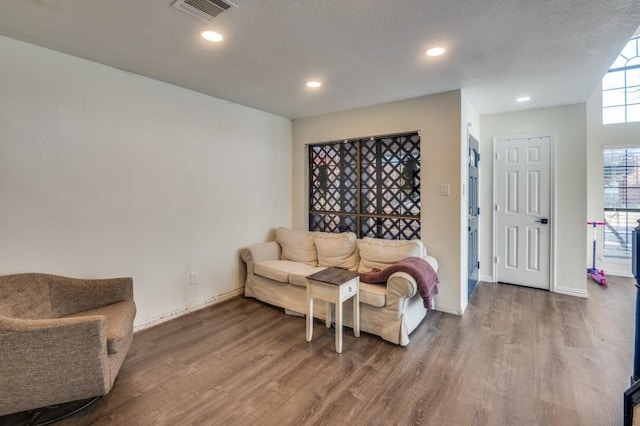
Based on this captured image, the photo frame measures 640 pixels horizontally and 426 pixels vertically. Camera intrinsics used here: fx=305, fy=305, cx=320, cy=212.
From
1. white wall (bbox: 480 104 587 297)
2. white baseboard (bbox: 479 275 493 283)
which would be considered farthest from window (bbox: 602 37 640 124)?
white baseboard (bbox: 479 275 493 283)

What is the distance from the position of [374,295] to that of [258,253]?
162 cm

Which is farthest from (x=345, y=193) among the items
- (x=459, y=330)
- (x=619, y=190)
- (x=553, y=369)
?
(x=619, y=190)

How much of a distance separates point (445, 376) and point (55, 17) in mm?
3438

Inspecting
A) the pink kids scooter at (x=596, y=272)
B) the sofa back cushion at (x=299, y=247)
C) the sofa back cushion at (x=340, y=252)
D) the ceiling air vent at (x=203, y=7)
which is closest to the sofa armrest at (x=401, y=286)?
the sofa back cushion at (x=340, y=252)

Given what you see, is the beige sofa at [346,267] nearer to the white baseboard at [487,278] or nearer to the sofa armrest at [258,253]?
the sofa armrest at [258,253]

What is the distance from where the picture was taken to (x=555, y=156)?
149 inches

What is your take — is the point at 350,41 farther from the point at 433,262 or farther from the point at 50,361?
the point at 50,361

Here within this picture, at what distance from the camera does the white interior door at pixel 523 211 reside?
12.8 ft

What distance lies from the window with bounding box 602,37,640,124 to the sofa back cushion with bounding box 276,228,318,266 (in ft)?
15.6

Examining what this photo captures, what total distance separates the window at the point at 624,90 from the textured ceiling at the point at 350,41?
7.08 feet

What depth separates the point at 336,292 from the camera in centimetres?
247

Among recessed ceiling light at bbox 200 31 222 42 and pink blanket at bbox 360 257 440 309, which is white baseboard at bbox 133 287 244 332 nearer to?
pink blanket at bbox 360 257 440 309

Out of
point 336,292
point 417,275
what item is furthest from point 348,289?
point 417,275

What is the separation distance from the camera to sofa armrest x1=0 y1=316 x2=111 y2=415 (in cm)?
156
